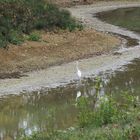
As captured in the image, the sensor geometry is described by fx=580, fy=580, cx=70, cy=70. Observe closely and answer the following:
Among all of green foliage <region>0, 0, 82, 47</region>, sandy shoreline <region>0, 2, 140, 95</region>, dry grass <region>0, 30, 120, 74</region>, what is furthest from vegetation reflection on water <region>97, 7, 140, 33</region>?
green foliage <region>0, 0, 82, 47</region>

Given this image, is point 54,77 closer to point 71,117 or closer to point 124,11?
point 71,117

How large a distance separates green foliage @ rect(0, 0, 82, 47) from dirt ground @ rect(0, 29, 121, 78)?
569mm

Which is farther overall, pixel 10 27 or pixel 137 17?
pixel 137 17

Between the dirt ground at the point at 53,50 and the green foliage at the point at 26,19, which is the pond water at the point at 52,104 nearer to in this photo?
the dirt ground at the point at 53,50

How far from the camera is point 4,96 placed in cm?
1664

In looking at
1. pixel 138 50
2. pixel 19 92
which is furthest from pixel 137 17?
pixel 19 92

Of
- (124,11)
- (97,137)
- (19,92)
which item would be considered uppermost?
(97,137)

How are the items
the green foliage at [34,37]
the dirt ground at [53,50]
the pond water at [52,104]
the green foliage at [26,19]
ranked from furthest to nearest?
1. the green foliage at [34,37]
2. the green foliage at [26,19]
3. the dirt ground at [53,50]
4. the pond water at [52,104]

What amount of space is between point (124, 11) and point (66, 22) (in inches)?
513

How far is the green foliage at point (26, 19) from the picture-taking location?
24.1 meters

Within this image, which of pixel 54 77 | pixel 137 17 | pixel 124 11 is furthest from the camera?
pixel 124 11

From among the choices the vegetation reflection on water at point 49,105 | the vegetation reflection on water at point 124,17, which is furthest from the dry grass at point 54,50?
the vegetation reflection on water at point 124,17

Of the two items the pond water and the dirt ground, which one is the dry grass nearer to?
the dirt ground

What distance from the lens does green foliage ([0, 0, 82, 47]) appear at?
2409 cm
